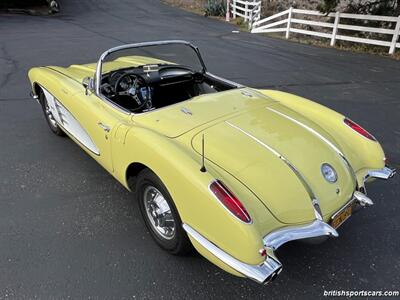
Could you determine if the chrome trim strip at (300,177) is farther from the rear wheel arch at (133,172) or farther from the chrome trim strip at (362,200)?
the rear wheel arch at (133,172)

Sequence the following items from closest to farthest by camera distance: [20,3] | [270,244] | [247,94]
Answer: [270,244], [247,94], [20,3]

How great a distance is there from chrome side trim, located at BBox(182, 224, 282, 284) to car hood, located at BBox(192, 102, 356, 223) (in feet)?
1.09

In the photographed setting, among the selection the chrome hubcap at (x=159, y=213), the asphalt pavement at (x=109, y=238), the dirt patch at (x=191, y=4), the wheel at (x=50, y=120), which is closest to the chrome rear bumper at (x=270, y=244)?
the chrome hubcap at (x=159, y=213)

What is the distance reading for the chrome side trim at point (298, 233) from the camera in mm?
2070

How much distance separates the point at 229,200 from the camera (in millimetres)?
2033

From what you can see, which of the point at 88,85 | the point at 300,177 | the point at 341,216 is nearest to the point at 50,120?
the point at 88,85

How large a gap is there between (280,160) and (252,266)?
83 centimetres

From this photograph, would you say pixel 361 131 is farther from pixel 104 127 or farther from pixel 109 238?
pixel 109 238

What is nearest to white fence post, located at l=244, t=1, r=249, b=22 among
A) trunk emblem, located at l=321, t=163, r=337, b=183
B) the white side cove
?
the white side cove

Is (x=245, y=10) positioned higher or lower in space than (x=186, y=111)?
higher

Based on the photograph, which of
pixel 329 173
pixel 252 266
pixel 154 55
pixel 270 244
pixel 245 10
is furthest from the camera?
pixel 245 10

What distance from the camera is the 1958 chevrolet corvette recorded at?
2.06 m

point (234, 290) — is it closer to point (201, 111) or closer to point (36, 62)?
point (201, 111)

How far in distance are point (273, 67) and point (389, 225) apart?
6093mm
